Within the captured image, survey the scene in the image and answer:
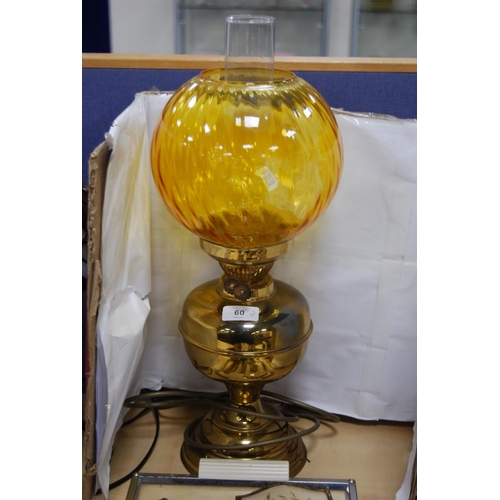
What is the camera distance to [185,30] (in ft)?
7.89

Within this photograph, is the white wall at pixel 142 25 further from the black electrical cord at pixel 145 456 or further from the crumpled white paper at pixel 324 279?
the black electrical cord at pixel 145 456

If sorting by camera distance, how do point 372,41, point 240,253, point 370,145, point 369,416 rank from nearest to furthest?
point 240,253 → point 370,145 → point 369,416 → point 372,41

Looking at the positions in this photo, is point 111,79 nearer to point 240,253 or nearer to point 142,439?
point 240,253

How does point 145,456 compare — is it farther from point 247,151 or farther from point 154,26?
point 154,26

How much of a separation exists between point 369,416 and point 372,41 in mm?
1819

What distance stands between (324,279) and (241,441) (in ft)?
0.89

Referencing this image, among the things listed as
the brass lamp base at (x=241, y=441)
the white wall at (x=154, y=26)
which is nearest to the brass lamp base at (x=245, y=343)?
the brass lamp base at (x=241, y=441)

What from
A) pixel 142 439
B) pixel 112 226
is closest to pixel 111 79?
pixel 112 226

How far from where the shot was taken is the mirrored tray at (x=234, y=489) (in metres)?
0.76

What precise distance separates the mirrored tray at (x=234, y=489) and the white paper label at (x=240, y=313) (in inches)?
8.3

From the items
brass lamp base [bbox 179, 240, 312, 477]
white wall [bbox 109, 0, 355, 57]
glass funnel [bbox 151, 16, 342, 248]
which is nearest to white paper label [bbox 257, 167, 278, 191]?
glass funnel [bbox 151, 16, 342, 248]

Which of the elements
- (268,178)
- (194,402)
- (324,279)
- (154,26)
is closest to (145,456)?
(194,402)

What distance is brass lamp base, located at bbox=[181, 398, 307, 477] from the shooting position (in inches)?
33.0

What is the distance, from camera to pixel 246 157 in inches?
25.5
